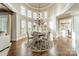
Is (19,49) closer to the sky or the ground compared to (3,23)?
closer to the ground

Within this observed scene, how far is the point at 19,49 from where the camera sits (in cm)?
290

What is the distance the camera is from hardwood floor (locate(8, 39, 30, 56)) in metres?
2.86

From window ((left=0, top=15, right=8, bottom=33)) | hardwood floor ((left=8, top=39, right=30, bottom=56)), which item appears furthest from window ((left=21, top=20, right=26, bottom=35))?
window ((left=0, top=15, right=8, bottom=33))

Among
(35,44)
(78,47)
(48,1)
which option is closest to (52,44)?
(35,44)

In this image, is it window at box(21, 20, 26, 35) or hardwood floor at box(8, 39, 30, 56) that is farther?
window at box(21, 20, 26, 35)

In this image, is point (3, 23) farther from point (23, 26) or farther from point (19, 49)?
point (19, 49)

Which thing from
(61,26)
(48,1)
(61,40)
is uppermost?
(48,1)

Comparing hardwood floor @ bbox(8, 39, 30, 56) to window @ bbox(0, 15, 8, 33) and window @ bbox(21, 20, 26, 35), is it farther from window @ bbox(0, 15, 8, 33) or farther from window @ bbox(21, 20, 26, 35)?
window @ bbox(0, 15, 8, 33)

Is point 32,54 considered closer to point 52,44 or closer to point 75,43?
point 52,44

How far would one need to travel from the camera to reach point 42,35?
297cm

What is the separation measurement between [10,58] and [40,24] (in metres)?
1.19

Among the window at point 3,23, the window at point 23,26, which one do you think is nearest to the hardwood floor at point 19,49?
the window at point 23,26

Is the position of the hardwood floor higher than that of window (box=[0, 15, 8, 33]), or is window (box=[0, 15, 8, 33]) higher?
window (box=[0, 15, 8, 33])

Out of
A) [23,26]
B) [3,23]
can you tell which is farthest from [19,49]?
[3,23]
